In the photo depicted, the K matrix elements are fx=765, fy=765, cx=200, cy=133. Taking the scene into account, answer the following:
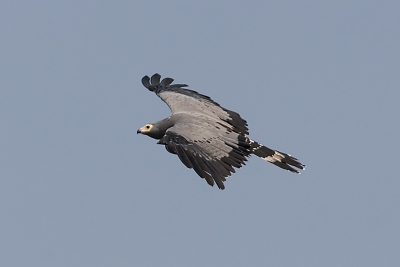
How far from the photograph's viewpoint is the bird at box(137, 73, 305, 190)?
51.1ft

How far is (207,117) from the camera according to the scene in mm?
18172

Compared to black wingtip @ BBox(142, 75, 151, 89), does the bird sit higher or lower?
lower

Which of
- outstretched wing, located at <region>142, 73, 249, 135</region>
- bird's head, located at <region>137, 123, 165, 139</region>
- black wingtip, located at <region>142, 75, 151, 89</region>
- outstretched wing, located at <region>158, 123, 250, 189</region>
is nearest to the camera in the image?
outstretched wing, located at <region>158, 123, 250, 189</region>

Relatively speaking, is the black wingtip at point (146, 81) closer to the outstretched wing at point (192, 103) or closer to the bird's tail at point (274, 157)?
the outstretched wing at point (192, 103)

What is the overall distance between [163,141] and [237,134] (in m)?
2.15

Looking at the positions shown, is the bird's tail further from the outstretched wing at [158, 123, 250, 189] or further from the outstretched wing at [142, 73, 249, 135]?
the outstretched wing at [158, 123, 250, 189]

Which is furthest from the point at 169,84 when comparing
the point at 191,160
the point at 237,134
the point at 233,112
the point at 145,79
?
the point at 191,160

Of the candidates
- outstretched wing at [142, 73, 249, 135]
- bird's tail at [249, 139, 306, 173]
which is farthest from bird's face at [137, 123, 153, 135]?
bird's tail at [249, 139, 306, 173]

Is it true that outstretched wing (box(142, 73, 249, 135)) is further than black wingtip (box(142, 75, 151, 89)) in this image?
No

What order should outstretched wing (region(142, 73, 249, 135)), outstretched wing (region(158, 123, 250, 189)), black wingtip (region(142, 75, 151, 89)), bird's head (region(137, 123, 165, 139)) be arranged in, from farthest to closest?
black wingtip (region(142, 75, 151, 89)) → outstretched wing (region(142, 73, 249, 135)) → bird's head (region(137, 123, 165, 139)) → outstretched wing (region(158, 123, 250, 189))

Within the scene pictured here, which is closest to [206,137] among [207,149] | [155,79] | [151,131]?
[207,149]

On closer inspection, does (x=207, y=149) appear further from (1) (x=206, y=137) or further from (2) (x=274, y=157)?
(2) (x=274, y=157)

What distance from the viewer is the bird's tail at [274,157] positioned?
1852 cm

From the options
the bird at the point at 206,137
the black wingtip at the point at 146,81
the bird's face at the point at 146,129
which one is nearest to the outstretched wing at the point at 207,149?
the bird at the point at 206,137
